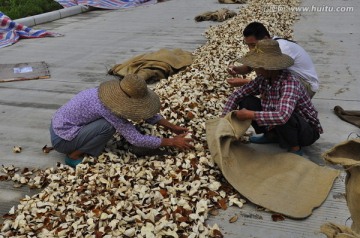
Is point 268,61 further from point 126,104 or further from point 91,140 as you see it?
point 91,140

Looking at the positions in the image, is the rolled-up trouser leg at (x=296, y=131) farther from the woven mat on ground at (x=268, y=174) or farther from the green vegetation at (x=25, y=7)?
the green vegetation at (x=25, y=7)

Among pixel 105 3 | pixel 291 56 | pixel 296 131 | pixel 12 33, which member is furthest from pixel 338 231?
pixel 105 3

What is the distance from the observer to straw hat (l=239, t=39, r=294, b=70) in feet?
9.75

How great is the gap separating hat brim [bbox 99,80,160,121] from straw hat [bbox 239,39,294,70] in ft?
2.54

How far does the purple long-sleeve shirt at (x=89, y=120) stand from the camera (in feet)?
9.59

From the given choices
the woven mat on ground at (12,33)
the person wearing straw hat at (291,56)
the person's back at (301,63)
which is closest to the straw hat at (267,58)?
the person wearing straw hat at (291,56)

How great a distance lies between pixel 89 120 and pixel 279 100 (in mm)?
1379

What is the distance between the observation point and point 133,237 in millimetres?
2365

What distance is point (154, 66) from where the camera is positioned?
5176 millimetres

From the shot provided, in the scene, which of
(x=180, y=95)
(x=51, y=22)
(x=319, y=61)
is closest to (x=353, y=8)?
(x=319, y=61)

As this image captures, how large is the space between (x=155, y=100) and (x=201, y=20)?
20.9ft

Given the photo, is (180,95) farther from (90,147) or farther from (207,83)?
(90,147)

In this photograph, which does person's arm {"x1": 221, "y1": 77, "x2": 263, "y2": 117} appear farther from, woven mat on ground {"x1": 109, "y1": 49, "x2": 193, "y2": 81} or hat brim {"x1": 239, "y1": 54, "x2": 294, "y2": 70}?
woven mat on ground {"x1": 109, "y1": 49, "x2": 193, "y2": 81}

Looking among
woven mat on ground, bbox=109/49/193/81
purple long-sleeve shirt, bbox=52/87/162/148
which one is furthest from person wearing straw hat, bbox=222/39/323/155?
woven mat on ground, bbox=109/49/193/81
